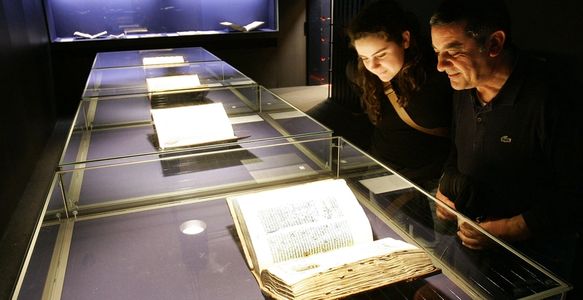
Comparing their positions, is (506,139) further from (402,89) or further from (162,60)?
(162,60)

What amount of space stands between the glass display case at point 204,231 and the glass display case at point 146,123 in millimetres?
77

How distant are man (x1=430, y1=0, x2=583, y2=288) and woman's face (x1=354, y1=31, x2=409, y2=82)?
0.83 feet

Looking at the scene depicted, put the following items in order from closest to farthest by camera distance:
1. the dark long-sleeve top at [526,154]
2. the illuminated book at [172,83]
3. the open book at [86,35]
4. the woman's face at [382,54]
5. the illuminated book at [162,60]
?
the dark long-sleeve top at [526,154] < the woman's face at [382,54] < the illuminated book at [172,83] < the illuminated book at [162,60] < the open book at [86,35]

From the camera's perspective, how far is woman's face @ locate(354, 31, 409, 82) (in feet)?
A: 4.72

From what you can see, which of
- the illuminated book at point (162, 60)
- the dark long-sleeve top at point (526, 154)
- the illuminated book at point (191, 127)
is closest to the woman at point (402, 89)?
the dark long-sleeve top at point (526, 154)

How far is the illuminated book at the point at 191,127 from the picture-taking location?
1646 millimetres

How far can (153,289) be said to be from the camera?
2.93 ft

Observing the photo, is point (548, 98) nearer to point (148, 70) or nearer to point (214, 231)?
point (214, 231)

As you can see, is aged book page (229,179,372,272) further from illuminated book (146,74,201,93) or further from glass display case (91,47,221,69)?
glass display case (91,47,221,69)

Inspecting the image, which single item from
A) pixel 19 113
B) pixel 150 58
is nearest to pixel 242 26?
pixel 150 58

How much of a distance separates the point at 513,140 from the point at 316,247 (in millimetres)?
617

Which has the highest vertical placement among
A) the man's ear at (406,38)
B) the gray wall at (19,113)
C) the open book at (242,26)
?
the man's ear at (406,38)

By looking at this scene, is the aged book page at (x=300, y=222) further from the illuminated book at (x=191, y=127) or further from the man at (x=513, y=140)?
the illuminated book at (x=191, y=127)

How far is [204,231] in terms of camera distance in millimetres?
1109
